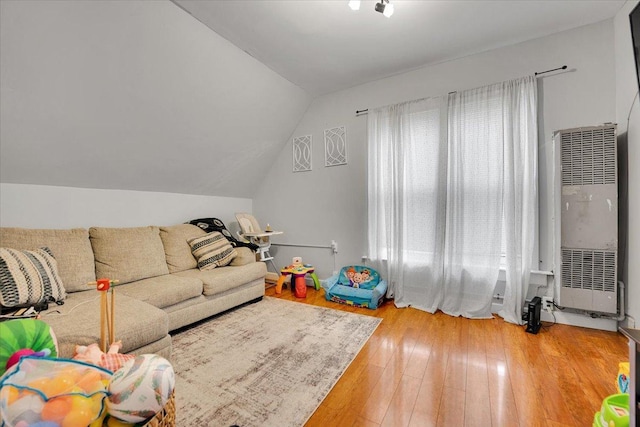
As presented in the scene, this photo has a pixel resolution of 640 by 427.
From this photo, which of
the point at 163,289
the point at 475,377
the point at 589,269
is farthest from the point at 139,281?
the point at 589,269

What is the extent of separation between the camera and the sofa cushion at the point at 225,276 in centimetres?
254

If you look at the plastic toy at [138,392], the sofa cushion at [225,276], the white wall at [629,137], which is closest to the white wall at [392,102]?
the white wall at [629,137]

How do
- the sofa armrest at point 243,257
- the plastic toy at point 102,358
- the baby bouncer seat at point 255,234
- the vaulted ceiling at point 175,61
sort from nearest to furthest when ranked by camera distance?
the plastic toy at point 102,358 → the vaulted ceiling at point 175,61 → the sofa armrest at point 243,257 → the baby bouncer seat at point 255,234

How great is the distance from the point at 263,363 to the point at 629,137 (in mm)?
3358

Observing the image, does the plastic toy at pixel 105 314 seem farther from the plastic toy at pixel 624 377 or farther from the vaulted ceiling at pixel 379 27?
the plastic toy at pixel 624 377

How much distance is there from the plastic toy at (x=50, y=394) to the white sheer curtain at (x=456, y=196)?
106 inches

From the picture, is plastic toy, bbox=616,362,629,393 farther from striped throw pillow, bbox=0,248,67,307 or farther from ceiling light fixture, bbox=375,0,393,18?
striped throw pillow, bbox=0,248,67,307

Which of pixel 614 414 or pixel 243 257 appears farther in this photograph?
pixel 243 257

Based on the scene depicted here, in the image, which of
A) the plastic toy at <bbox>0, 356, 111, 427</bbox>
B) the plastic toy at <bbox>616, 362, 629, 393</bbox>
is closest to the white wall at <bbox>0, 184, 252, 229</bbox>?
the plastic toy at <bbox>0, 356, 111, 427</bbox>

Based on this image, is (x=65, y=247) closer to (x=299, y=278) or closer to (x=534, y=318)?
(x=299, y=278)

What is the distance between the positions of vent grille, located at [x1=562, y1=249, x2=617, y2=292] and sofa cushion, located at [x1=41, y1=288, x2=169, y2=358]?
10.7 feet

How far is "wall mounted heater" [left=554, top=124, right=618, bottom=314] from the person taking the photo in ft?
6.97

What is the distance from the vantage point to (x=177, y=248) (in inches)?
116

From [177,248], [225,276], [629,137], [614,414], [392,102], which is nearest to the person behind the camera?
[614,414]
